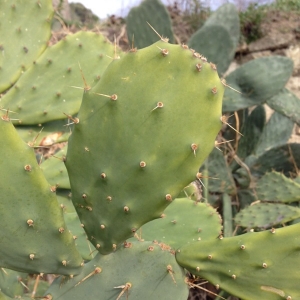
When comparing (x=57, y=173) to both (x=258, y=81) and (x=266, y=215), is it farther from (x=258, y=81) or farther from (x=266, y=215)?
(x=258, y=81)

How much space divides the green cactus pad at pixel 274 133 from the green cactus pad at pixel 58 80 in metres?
1.43

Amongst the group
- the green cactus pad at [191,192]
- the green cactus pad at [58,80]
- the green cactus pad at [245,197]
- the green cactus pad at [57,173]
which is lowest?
the green cactus pad at [245,197]

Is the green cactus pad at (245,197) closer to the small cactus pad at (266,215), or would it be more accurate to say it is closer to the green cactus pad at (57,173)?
the small cactus pad at (266,215)

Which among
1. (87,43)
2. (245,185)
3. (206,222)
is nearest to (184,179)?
(206,222)

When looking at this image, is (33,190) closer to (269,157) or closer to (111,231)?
(111,231)

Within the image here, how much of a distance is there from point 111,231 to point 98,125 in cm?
23

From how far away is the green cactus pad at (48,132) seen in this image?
1.62m

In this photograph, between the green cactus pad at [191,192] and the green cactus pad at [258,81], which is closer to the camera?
the green cactus pad at [191,192]

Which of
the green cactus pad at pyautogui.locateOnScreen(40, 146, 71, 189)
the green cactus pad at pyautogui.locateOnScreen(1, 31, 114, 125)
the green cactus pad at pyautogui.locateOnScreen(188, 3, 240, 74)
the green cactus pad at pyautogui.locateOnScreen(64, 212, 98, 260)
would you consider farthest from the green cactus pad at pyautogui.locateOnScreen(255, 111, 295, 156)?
the green cactus pad at pyautogui.locateOnScreen(64, 212, 98, 260)

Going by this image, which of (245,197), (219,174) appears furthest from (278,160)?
(219,174)

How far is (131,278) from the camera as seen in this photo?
0.89 metres

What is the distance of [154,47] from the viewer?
2.44 ft

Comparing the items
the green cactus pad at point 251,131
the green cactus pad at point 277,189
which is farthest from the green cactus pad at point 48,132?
the green cactus pad at point 251,131

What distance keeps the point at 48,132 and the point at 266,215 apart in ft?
3.34
